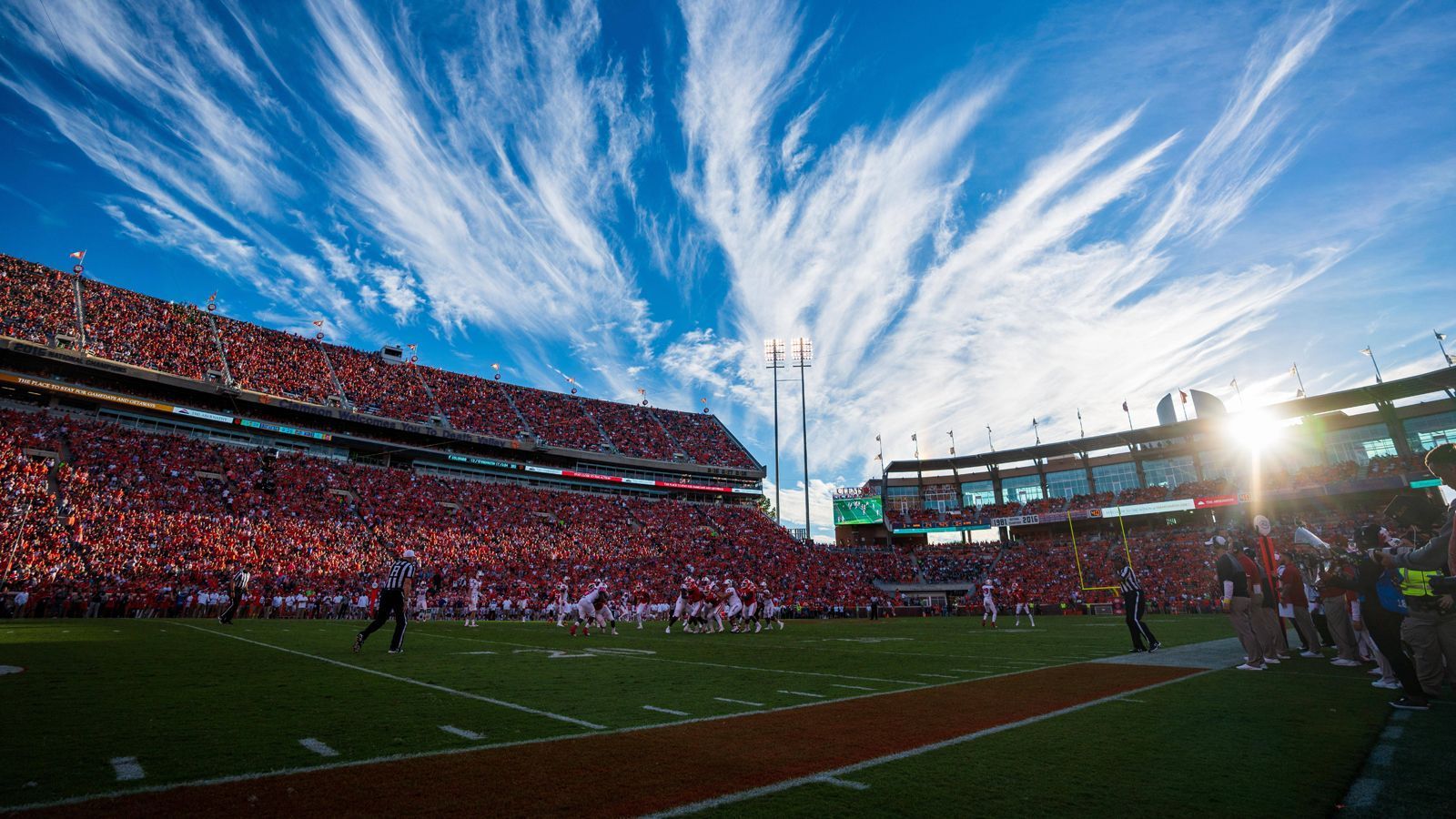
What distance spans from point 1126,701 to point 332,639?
16.3 m

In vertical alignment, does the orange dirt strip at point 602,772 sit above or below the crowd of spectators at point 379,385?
below

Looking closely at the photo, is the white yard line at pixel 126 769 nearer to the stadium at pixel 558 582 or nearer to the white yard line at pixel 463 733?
the stadium at pixel 558 582

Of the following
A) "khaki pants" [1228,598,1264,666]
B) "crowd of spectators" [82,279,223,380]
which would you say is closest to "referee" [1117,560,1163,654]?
"khaki pants" [1228,598,1264,666]

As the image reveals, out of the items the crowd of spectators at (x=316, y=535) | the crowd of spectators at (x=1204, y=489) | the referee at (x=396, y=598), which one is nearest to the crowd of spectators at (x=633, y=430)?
the crowd of spectators at (x=316, y=535)

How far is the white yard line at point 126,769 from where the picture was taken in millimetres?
3850

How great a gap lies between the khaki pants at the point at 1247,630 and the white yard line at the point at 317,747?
11801 mm

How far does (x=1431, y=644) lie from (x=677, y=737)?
307 inches

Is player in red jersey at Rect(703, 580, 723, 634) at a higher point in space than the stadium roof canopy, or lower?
lower

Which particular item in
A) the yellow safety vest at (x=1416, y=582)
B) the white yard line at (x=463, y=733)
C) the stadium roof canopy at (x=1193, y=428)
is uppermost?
the stadium roof canopy at (x=1193, y=428)

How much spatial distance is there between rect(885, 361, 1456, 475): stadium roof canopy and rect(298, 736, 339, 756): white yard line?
5858cm

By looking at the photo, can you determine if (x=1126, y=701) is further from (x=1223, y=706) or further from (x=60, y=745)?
→ (x=60, y=745)

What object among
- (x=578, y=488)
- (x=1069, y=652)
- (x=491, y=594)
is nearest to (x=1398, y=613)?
(x=1069, y=652)

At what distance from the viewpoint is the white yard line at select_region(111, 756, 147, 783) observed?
3.85 metres

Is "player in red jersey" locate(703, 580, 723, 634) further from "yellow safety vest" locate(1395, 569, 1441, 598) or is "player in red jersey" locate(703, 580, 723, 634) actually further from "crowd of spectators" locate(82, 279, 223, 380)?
"crowd of spectators" locate(82, 279, 223, 380)
